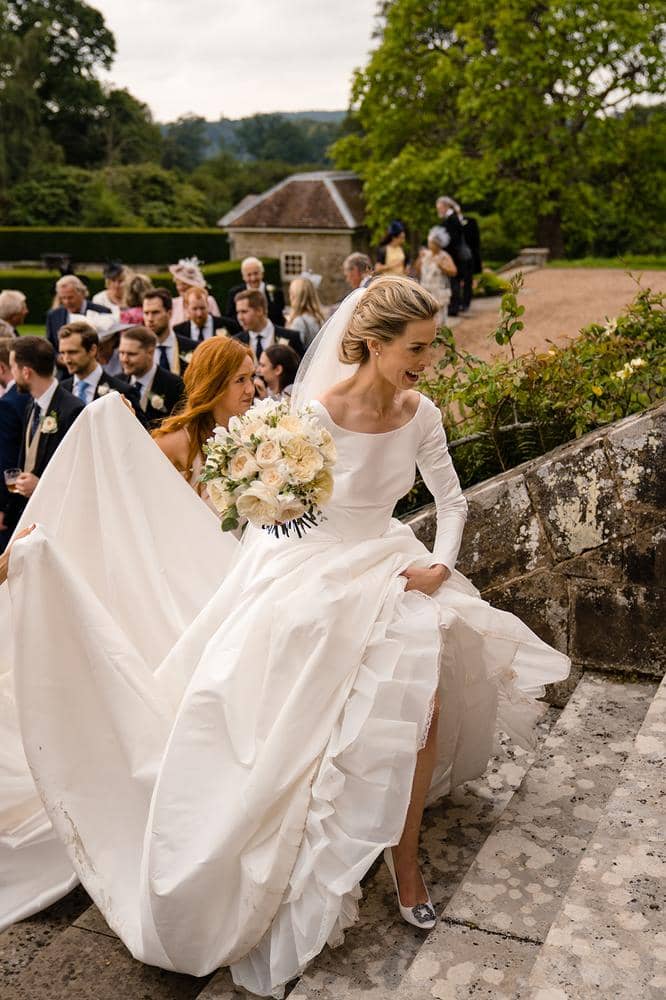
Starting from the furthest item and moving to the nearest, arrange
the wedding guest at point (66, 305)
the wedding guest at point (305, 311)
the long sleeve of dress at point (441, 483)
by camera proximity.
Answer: the wedding guest at point (66, 305), the wedding guest at point (305, 311), the long sleeve of dress at point (441, 483)

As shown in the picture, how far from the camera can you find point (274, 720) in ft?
10.2

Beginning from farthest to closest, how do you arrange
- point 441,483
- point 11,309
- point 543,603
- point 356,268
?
1. point 11,309
2. point 356,268
3. point 543,603
4. point 441,483

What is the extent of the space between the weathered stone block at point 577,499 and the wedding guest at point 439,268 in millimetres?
10337

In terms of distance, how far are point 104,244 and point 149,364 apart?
115ft

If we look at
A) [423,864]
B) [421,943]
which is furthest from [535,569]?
[421,943]

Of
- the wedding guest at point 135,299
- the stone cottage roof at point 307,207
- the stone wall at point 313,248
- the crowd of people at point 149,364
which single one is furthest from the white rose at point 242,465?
the stone cottage roof at point 307,207

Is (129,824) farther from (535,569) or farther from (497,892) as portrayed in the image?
(535,569)

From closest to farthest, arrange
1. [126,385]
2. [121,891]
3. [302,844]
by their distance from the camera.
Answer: [302,844]
[121,891]
[126,385]

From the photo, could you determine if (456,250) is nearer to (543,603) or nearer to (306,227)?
(543,603)

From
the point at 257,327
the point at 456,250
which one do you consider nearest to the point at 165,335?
the point at 257,327

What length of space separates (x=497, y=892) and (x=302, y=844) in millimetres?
602

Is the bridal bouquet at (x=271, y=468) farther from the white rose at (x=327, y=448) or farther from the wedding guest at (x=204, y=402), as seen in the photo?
the wedding guest at (x=204, y=402)

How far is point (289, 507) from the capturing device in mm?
3137

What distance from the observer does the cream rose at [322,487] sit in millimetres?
3172
